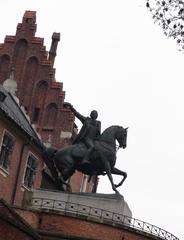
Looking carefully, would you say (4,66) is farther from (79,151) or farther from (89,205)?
(89,205)

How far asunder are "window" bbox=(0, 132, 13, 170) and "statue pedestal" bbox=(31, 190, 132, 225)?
20.3ft

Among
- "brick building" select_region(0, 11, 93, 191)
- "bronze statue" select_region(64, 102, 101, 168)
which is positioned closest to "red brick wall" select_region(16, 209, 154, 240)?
"bronze statue" select_region(64, 102, 101, 168)

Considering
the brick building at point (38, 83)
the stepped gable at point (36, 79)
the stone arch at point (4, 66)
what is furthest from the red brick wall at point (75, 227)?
the stone arch at point (4, 66)

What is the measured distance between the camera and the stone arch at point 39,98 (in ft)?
144

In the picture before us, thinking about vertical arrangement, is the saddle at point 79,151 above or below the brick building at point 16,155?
below

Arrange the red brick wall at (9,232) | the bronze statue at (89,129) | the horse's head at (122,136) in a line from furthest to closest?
the horse's head at (122,136) → the bronze statue at (89,129) → the red brick wall at (9,232)

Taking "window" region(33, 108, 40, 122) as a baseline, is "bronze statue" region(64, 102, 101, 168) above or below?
below

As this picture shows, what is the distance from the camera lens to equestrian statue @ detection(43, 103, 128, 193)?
→ 27.3m

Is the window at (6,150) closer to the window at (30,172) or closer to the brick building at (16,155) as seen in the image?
the brick building at (16,155)

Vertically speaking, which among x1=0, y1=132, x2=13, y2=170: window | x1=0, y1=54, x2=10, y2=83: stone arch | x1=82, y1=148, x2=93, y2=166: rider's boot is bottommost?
x1=82, y1=148, x2=93, y2=166: rider's boot

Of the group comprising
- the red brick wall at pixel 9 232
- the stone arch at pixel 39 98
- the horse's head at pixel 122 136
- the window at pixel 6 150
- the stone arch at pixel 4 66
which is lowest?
the red brick wall at pixel 9 232

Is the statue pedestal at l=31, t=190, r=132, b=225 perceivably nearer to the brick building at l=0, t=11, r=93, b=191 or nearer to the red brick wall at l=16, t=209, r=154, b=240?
the red brick wall at l=16, t=209, r=154, b=240

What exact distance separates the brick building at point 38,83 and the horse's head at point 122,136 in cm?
1460

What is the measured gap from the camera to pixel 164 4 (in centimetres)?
1559
